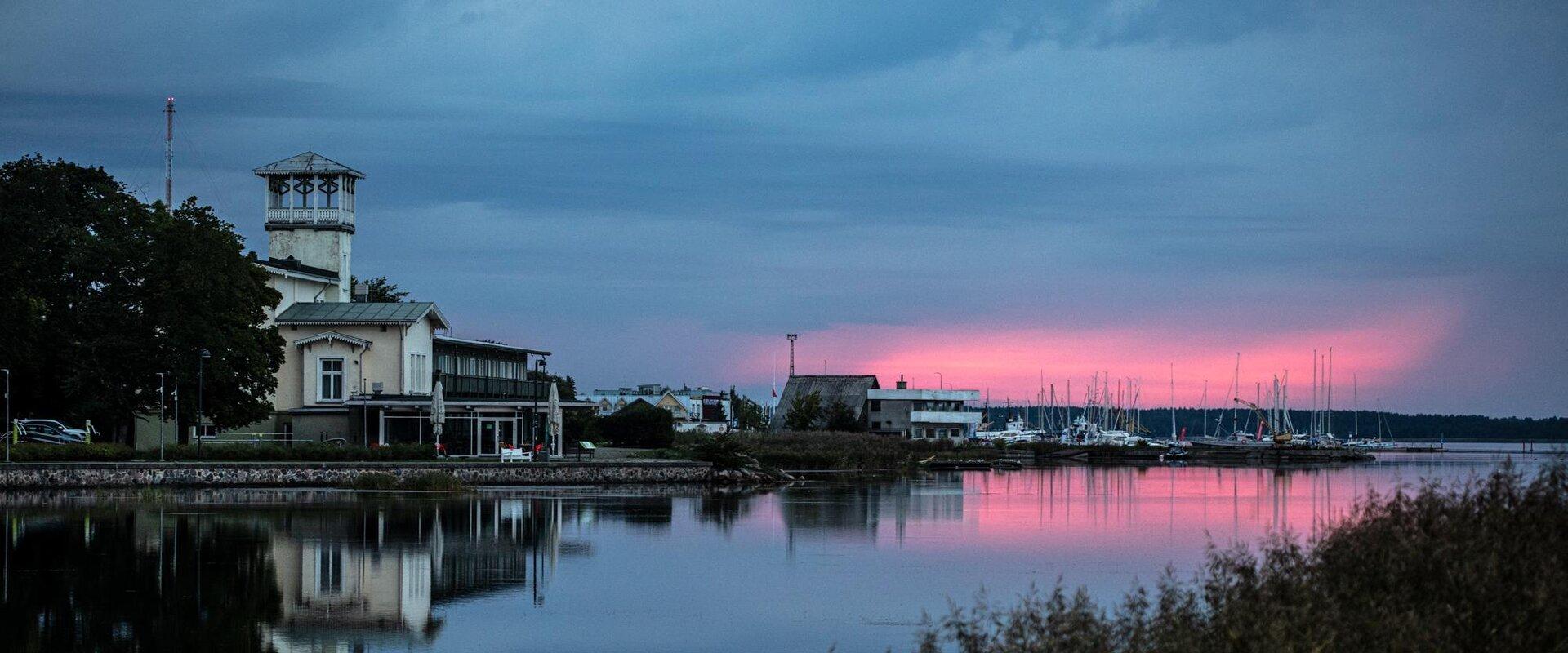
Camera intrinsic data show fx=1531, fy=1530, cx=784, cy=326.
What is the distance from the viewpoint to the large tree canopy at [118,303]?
55125 millimetres

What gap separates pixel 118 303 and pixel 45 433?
6.11 metres

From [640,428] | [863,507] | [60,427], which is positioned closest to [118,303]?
[60,427]

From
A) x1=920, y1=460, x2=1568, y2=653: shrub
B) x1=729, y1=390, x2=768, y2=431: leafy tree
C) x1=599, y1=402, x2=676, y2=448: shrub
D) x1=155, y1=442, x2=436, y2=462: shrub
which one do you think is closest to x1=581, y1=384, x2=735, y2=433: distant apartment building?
x1=729, y1=390, x2=768, y2=431: leafy tree

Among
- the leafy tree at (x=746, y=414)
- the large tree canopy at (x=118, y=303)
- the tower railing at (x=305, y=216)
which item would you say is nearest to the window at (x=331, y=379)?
the large tree canopy at (x=118, y=303)

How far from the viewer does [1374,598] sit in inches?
561

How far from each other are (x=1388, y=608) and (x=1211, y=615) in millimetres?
1547

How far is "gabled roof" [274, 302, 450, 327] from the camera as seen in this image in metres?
65.2

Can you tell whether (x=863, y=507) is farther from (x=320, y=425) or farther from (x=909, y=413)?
(x=909, y=413)

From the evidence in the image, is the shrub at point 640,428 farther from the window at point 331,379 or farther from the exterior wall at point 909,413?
the exterior wall at point 909,413

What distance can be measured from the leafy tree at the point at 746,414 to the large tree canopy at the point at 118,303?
82.5 metres

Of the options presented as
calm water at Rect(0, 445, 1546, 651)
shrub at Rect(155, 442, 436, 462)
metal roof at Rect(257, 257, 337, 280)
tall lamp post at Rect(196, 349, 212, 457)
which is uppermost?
metal roof at Rect(257, 257, 337, 280)

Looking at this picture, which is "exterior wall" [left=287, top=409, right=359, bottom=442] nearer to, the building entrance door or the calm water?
the building entrance door

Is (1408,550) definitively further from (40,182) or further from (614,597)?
(40,182)

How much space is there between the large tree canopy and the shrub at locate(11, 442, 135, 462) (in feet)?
7.12
